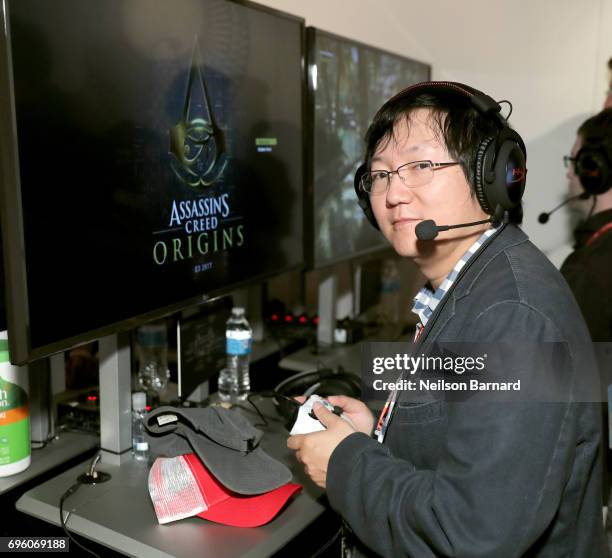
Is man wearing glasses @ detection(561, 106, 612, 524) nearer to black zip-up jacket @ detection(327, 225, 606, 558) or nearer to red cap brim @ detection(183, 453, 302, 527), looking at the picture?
black zip-up jacket @ detection(327, 225, 606, 558)

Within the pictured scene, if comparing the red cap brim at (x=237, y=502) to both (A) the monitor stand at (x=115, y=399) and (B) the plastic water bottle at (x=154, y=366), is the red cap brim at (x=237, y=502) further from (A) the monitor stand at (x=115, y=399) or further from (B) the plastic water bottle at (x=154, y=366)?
(B) the plastic water bottle at (x=154, y=366)

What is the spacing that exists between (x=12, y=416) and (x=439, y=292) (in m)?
0.75

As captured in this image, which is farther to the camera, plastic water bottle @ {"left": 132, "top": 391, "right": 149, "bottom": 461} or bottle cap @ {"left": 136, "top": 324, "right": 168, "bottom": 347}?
bottle cap @ {"left": 136, "top": 324, "right": 168, "bottom": 347}

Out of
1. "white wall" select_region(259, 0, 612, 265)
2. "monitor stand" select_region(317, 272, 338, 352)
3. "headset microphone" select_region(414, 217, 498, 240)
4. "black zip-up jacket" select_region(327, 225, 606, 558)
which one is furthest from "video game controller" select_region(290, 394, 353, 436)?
"white wall" select_region(259, 0, 612, 265)

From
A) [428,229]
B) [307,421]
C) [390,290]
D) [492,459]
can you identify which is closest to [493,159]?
[428,229]

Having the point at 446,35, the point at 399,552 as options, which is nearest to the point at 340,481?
the point at 399,552

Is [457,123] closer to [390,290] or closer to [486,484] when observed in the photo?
[486,484]

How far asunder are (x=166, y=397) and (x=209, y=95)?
2.24ft

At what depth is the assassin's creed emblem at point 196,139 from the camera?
3.93ft

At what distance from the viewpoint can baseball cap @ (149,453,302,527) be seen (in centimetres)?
102

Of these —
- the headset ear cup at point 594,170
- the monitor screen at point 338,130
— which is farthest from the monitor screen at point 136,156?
the headset ear cup at point 594,170

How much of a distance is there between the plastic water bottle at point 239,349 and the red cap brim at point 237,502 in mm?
472

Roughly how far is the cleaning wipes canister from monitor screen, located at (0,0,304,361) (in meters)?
0.21

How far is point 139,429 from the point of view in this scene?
48.8 inches
